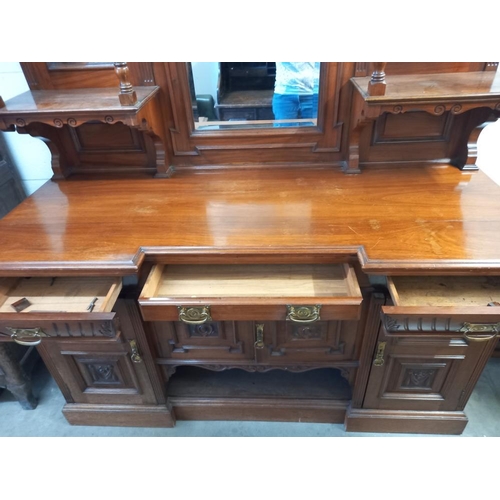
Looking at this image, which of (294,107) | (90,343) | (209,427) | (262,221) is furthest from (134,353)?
(294,107)

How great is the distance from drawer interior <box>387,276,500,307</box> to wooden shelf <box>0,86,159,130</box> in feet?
2.96

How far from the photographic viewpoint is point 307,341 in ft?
3.93

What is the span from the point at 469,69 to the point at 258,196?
815mm

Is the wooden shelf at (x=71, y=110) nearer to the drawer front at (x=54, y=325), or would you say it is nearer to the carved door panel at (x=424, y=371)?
the drawer front at (x=54, y=325)

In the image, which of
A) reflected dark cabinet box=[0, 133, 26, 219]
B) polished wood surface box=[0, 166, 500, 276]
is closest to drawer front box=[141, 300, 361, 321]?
polished wood surface box=[0, 166, 500, 276]

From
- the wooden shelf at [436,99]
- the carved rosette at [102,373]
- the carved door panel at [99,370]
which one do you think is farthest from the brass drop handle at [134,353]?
the wooden shelf at [436,99]

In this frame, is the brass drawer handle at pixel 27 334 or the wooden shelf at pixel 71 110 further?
the wooden shelf at pixel 71 110

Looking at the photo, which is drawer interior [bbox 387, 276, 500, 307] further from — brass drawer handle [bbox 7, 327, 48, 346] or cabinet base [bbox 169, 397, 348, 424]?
brass drawer handle [bbox 7, 327, 48, 346]

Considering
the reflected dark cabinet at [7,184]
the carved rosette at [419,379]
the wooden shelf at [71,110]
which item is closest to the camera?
the wooden shelf at [71,110]

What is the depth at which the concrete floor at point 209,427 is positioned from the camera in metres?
1.41

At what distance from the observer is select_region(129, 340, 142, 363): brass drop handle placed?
1177mm

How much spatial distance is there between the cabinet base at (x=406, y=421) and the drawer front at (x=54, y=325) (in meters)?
0.95

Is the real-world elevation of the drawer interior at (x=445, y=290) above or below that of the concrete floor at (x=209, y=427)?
above

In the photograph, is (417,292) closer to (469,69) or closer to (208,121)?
(469,69)
